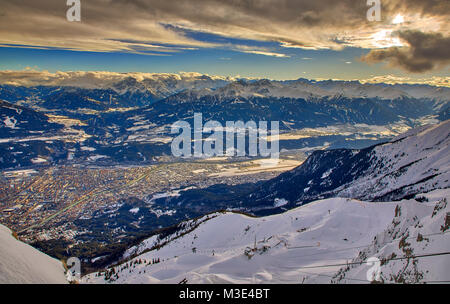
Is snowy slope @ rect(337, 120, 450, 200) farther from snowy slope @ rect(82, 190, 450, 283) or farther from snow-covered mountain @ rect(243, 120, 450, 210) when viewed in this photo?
snowy slope @ rect(82, 190, 450, 283)

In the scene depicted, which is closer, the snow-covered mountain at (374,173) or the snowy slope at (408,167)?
the snowy slope at (408,167)

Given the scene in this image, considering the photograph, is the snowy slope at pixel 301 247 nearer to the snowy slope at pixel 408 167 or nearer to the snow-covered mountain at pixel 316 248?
the snow-covered mountain at pixel 316 248

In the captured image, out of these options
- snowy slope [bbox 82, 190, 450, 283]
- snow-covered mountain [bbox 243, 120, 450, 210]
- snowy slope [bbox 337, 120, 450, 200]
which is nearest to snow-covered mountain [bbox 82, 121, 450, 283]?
snowy slope [bbox 82, 190, 450, 283]

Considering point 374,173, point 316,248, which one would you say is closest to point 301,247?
point 316,248

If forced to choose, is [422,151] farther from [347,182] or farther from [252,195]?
[252,195]

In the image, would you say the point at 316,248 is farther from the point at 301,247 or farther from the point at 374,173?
the point at 374,173

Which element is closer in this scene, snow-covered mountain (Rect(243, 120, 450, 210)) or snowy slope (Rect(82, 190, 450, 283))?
snowy slope (Rect(82, 190, 450, 283))

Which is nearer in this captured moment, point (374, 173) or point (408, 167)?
point (408, 167)

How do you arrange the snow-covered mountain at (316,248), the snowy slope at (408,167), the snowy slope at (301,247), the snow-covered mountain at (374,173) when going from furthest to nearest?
the snow-covered mountain at (374,173), the snowy slope at (408,167), the snowy slope at (301,247), the snow-covered mountain at (316,248)

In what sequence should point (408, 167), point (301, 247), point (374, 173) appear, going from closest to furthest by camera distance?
point (301, 247) < point (408, 167) < point (374, 173)

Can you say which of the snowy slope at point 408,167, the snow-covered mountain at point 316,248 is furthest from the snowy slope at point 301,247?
the snowy slope at point 408,167
